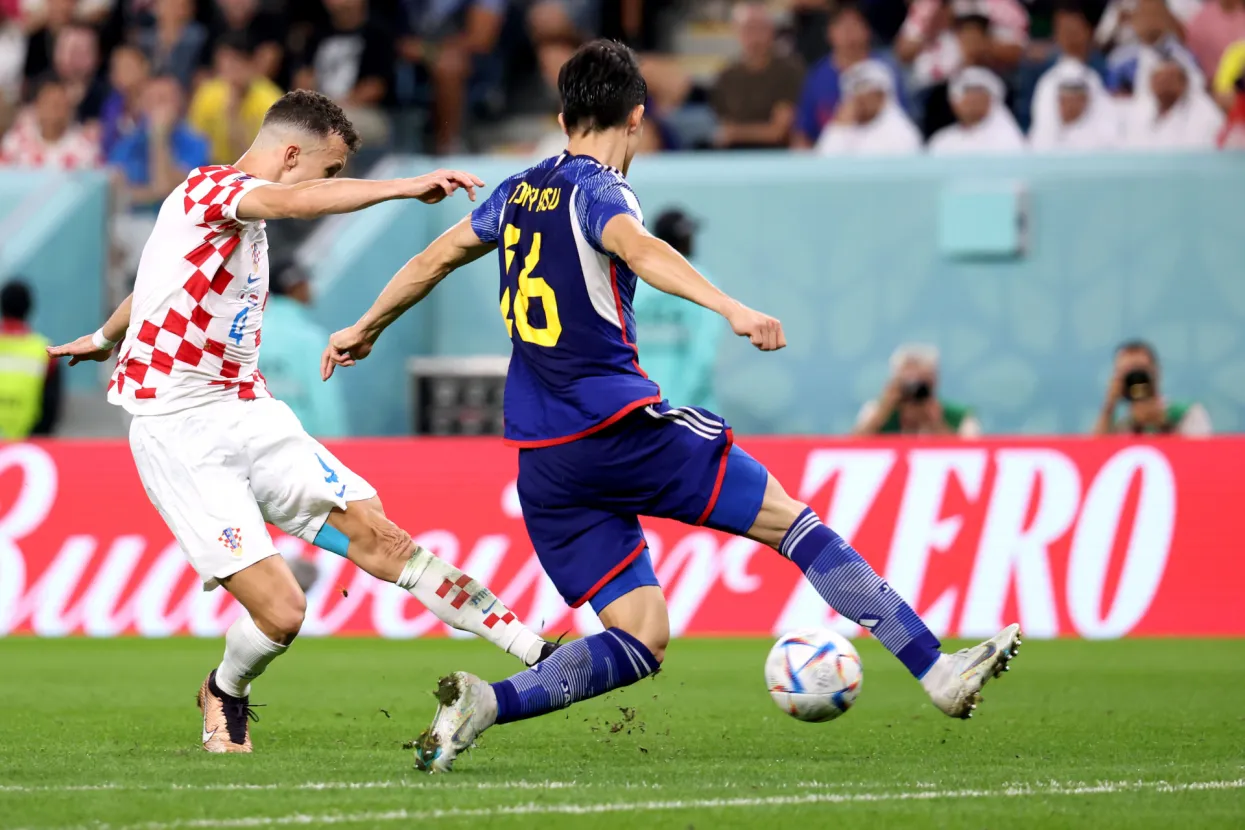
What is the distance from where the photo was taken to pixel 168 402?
636 centimetres

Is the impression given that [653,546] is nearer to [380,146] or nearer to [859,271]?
[859,271]

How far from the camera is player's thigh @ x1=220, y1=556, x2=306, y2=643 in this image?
6277 millimetres

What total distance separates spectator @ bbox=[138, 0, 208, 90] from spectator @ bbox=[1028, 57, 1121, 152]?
745 cm

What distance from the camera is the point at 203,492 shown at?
6305mm

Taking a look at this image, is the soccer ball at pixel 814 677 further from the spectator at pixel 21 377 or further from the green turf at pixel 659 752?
the spectator at pixel 21 377

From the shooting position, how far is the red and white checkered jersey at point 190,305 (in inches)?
248

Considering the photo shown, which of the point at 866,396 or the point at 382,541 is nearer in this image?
the point at 382,541

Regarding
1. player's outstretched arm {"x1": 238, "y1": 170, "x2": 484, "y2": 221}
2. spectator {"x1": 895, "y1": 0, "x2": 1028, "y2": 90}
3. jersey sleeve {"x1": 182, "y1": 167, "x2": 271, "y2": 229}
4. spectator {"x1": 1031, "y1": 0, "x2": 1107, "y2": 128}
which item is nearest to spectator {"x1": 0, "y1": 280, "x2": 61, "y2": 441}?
spectator {"x1": 895, "y1": 0, "x2": 1028, "y2": 90}

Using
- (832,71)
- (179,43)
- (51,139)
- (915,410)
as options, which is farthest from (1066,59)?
(51,139)

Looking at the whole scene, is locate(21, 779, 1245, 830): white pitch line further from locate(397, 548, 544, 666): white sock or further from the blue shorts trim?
locate(397, 548, 544, 666): white sock

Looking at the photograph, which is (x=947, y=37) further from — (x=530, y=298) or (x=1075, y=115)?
(x=530, y=298)

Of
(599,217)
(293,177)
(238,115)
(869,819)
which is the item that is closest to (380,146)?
(238,115)

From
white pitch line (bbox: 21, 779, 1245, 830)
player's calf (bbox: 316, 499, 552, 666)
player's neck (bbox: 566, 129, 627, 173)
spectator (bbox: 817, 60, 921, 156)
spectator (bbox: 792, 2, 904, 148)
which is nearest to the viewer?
white pitch line (bbox: 21, 779, 1245, 830)

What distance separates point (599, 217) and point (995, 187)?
9983mm
